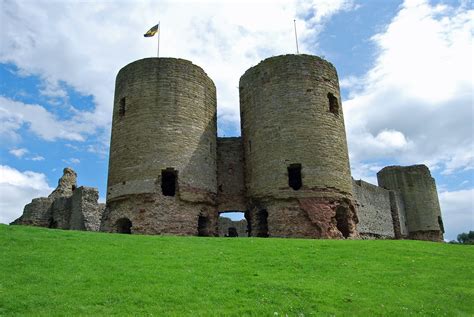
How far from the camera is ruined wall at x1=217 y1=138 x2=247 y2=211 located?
907 inches

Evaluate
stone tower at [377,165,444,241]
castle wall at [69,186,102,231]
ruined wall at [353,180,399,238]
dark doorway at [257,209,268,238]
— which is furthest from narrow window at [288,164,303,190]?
stone tower at [377,165,444,241]

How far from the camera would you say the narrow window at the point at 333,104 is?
23000 millimetres

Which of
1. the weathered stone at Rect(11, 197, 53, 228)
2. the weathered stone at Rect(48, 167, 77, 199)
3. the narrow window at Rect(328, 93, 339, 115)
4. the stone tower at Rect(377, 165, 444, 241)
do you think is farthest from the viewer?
the stone tower at Rect(377, 165, 444, 241)

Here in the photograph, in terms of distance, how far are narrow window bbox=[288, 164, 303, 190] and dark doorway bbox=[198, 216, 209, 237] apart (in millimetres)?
4418

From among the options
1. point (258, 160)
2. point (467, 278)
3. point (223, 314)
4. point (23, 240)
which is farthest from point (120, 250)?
point (258, 160)

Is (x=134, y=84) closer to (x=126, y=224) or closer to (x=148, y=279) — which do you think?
(x=126, y=224)

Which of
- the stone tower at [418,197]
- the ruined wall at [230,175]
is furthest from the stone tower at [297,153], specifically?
the stone tower at [418,197]

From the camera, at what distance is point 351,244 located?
51.1 ft

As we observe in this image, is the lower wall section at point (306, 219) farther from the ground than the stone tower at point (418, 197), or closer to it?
closer to it

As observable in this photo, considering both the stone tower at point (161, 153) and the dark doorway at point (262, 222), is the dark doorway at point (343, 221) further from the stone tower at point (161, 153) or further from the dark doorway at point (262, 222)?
the stone tower at point (161, 153)

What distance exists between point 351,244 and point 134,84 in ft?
42.8

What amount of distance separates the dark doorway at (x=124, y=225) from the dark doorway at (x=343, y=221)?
9.92 metres

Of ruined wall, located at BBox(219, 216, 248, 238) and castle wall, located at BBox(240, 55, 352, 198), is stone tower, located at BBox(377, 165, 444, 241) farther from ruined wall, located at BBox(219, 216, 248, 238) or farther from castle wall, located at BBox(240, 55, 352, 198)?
castle wall, located at BBox(240, 55, 352, 198)

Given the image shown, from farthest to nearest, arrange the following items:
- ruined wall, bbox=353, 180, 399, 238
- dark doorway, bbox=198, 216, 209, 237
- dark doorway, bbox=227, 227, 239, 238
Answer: dark doorway, bbox=227, 227, 239, 238 < ruined wall, bbox=353, 180, 399, 238 < dark doorway, bbox=198, 216, 209, 237
